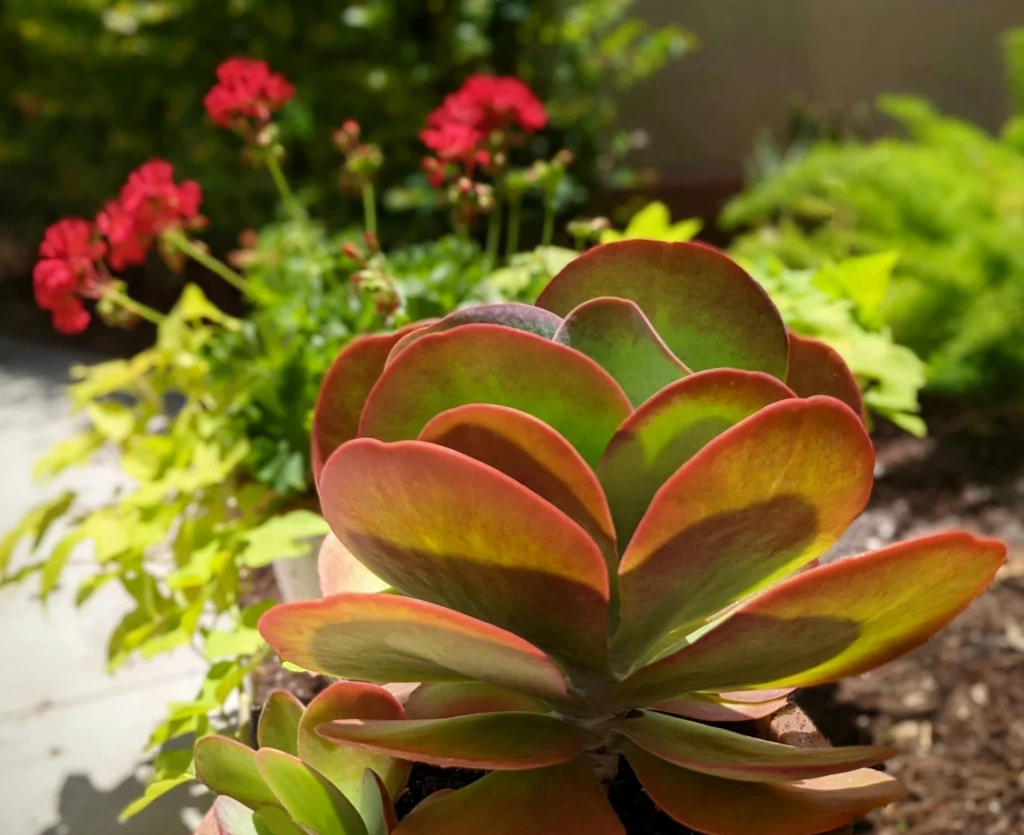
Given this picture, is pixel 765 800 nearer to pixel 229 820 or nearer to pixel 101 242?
pixel 229 820

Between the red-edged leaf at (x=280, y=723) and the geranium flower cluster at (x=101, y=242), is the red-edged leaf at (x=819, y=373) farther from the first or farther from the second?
the geranium flower cluster at (x=101, y=242)

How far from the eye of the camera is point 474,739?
373mm

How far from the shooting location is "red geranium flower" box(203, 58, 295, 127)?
0.81 meters

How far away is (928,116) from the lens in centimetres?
185

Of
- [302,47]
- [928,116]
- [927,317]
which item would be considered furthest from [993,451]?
[302,47]

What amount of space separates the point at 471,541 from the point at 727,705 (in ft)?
0.64

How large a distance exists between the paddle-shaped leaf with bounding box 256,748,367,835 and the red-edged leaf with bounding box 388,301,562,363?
18 centimetres

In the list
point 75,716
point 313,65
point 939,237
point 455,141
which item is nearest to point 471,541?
point 455,141

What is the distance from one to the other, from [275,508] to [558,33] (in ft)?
5.63

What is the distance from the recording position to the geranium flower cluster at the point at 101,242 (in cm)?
80

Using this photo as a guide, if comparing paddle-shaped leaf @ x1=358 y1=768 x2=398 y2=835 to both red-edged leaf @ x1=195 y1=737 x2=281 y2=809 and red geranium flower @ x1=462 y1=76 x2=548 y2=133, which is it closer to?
red-edged leaf @ x1=195 y1=737 x2=281 y2=809

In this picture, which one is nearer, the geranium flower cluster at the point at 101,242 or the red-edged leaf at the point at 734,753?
the red-edged leaf at the point at 734,753

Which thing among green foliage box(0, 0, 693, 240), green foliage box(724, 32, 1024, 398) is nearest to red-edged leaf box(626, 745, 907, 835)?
green foliage box(724, 32, 1024, 398)

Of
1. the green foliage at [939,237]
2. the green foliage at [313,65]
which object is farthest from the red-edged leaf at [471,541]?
the green foliage at [313,65]
